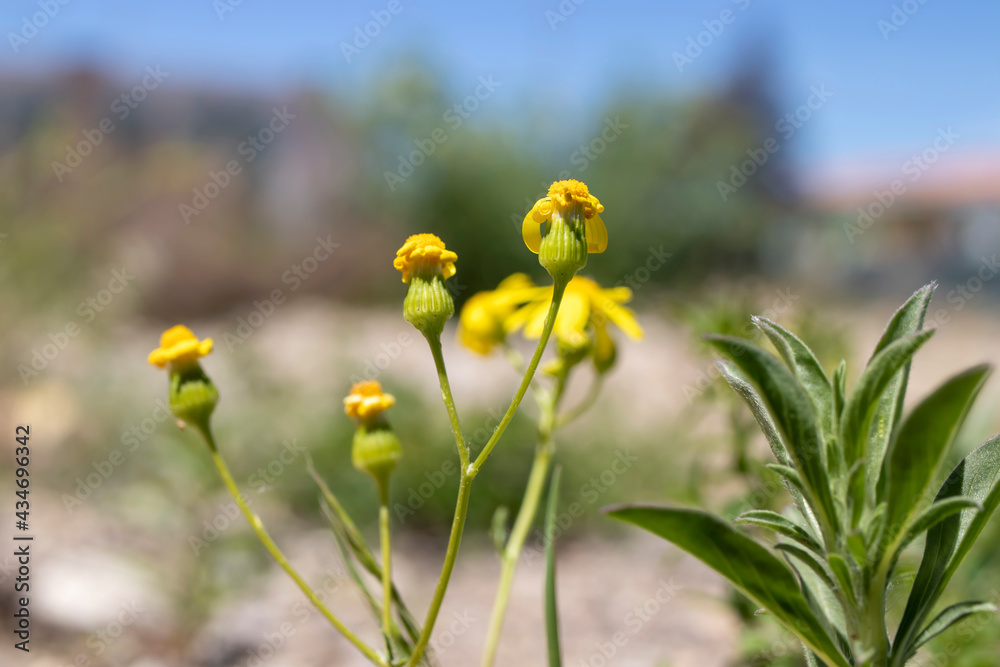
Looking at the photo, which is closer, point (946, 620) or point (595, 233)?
point (946, 620)

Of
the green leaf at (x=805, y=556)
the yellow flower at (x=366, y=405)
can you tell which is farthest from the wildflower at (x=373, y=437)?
the green leaf at (x=805, y=556)

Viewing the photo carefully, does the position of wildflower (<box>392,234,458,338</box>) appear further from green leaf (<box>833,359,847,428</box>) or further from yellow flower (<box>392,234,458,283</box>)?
green leaf (<box>833,359,847,428</box>)

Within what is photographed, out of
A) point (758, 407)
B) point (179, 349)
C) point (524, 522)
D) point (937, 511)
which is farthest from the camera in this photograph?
point (524, 522)

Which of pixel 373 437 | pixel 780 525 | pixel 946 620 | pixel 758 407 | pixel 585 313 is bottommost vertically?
pixel 946 620

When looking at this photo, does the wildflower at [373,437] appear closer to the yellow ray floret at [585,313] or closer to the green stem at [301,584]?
the green stem at [301,584]

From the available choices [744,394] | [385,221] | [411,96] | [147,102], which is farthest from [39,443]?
[147,102]

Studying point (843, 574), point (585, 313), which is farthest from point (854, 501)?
point (585, 313)

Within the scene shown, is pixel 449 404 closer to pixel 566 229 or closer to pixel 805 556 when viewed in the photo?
pixel 566 229
